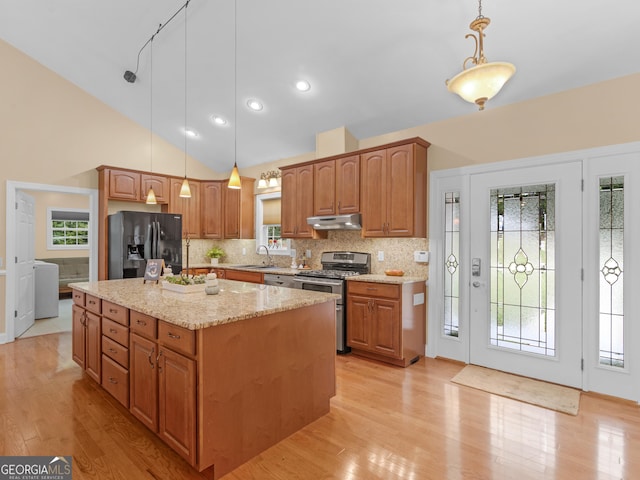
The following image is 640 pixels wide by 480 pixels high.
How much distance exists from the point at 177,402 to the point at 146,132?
203 inches

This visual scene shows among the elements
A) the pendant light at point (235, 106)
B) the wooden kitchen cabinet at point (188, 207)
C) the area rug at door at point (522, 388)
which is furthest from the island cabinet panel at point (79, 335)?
the area rug at door at point (522, 388)

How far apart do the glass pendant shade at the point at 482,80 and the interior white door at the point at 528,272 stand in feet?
6.69

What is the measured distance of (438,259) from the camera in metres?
3.82

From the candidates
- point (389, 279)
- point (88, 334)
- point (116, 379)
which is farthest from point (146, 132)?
point (389, 279)

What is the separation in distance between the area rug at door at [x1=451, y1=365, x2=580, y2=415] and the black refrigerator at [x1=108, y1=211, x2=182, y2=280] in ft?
14.4

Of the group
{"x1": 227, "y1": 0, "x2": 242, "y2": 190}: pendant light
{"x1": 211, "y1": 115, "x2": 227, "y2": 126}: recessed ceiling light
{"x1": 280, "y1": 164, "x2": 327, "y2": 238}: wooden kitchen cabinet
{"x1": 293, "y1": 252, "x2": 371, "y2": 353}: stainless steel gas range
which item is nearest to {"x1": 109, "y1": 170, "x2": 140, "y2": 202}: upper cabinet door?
{"x1": 211, "y1": 115, "x2": 227, "y2": 126}: recessed ceiling light

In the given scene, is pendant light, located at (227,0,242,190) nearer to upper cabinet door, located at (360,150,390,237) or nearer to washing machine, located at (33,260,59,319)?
upper cabinet door, located at (360,150,390,237)

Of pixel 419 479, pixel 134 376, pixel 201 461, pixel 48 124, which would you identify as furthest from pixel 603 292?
pixel 48 124

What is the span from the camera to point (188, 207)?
5.89m

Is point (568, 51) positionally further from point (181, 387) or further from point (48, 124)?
point (48, 124)

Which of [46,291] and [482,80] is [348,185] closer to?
[482,80]

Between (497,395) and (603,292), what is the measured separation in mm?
1279

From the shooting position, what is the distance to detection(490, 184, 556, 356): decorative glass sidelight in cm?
317

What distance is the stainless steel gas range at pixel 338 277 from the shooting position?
3.91 m
